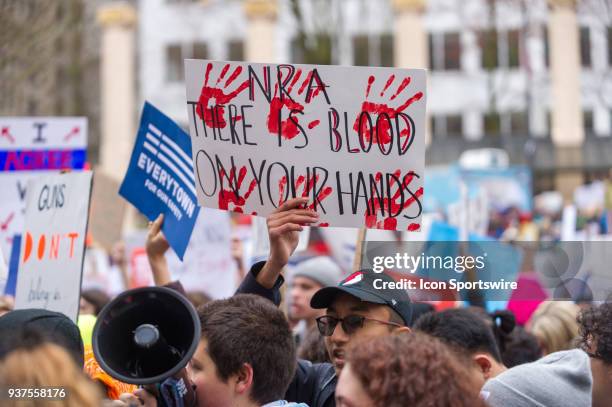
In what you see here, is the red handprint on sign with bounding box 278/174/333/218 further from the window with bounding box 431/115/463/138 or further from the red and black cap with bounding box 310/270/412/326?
the window with bounding box 431/115/463/138

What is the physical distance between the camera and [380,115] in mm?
4406

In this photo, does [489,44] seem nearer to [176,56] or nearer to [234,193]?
[176,56]

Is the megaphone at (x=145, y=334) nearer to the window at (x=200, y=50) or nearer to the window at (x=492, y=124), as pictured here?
the window at (x=492, y=124)

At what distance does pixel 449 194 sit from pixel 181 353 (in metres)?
15.5

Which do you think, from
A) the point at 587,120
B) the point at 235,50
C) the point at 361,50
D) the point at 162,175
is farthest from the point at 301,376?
the point at 587,120

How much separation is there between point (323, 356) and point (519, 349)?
1113 millimetres

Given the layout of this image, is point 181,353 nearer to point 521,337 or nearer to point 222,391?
point 222,391

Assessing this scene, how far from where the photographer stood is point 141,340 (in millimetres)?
3334

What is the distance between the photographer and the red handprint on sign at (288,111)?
4.45m

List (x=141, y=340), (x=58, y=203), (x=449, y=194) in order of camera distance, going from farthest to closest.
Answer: (x=449, y=194) < (x=58, y=203) < (x=141, y=340)

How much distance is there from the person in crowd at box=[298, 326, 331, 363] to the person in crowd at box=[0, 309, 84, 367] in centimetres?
199

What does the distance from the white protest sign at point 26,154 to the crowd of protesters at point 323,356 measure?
4.87 ft

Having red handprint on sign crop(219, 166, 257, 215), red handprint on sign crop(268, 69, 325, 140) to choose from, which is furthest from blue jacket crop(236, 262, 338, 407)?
red handprint on sign crop(268, 69, 325, 140)

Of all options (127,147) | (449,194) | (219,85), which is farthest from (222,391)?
(127,147)
